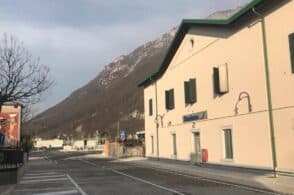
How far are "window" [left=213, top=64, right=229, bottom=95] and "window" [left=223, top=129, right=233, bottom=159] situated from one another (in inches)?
88.0

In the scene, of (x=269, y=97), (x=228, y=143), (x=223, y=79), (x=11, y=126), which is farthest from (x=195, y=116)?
(x=11, y=126)

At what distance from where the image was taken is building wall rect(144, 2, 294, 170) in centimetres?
2162

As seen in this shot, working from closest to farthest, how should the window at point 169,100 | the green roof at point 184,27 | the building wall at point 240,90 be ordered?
the building wall at point 240,90, the green roof at point 184,27, the window at point 169,100

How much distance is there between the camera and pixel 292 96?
2086 cm

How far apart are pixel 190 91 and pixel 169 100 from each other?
237 inches

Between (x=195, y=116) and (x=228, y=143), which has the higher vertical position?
(x=195, y=116)

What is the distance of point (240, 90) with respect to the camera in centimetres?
2578

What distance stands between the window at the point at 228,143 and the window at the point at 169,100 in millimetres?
10909

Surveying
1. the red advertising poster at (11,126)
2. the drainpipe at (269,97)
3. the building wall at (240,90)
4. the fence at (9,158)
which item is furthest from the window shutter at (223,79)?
the red advertising poster at (11,126)

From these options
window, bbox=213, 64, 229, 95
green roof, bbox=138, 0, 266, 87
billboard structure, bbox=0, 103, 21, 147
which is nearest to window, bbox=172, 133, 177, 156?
green roof, bbox=138, 0, 266, 87

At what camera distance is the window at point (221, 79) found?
27.5m

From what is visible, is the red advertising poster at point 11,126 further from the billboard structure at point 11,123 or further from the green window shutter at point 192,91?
the green window shutter at point 192,91

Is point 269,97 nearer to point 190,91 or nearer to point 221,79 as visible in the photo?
point 221,79

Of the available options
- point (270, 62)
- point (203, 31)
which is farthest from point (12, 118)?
point (270, 62)
